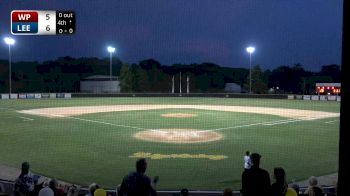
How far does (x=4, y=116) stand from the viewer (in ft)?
116

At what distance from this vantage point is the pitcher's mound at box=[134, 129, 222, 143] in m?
22.2

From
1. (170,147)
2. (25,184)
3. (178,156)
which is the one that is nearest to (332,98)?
(170,147)

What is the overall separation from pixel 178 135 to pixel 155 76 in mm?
85349

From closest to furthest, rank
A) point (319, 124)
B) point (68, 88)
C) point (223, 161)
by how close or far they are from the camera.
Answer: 1. point (223, 161)
2. point (319, 124)
3. point (68, 88)

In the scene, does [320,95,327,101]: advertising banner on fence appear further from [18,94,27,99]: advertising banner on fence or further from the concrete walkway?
the concrete walkway

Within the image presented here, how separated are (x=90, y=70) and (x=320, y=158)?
109783 millimetres

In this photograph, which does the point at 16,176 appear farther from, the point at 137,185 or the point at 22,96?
the point at 22,96

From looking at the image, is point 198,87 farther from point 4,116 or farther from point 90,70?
point 4,116

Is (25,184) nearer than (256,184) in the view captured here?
No

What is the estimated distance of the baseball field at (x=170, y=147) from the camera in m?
14.6

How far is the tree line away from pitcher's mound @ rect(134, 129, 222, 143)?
64.6 meters

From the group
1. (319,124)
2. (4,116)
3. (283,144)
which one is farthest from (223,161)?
(4,116)
